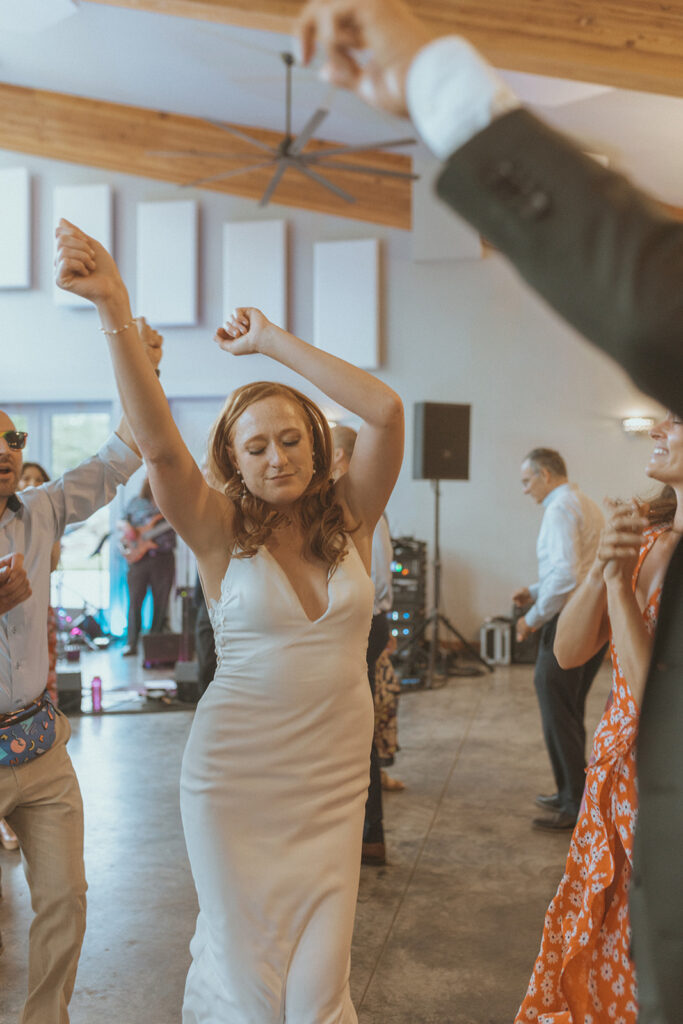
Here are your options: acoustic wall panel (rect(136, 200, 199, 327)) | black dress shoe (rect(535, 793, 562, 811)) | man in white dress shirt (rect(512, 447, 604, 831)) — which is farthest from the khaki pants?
acoustic wall panel (rect(136, 200, 199, 327))

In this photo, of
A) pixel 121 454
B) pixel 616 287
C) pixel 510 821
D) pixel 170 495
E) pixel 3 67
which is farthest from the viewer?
pixel 3 67

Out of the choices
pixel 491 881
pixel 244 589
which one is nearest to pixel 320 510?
pixel 244 589

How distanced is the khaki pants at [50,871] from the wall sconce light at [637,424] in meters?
8.38

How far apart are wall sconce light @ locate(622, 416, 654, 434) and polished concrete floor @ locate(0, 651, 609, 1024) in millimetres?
4688

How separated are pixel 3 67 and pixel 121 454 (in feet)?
27.9

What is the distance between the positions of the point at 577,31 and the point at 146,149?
22.9 ft

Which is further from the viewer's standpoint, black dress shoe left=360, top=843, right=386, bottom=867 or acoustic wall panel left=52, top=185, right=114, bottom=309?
acoustic wall panel left=52, top=185, right=114, bottom=309

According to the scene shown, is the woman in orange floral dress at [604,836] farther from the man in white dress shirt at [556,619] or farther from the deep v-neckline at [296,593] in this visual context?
the man in white dress shirt at [556,619]

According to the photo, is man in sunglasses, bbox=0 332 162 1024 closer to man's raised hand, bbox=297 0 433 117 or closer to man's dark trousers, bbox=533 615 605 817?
man's raised hand, bbox=297 0 433 117

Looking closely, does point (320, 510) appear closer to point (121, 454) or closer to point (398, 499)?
point (121, 454)

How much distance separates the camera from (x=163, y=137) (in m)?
10.0

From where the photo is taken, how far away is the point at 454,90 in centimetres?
75

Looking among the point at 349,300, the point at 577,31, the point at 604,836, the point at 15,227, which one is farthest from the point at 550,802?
the point at 15,227

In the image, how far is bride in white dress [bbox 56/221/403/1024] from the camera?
173 cm
